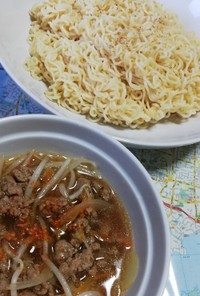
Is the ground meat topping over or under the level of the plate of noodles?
under

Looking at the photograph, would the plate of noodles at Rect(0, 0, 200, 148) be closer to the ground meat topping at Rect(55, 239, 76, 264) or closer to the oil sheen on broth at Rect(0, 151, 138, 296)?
the oil sheen on broth at Rect(0, 151, 138, 296)

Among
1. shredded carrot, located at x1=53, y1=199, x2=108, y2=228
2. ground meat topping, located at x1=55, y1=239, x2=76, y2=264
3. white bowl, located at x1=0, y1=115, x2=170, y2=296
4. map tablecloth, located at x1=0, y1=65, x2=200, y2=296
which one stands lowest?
map tablecloth, located at x1=0, y1=65, x2=200, y2=296

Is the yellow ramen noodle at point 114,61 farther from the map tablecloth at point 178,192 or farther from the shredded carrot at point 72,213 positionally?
the shredded carrot at point 72,213

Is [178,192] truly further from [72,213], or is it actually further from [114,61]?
[114,61]

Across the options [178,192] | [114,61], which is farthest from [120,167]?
[114,61]

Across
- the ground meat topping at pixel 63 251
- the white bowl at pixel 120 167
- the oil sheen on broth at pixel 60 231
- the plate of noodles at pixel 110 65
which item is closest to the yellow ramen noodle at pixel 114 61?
the plate of noodles at pixel 110 65

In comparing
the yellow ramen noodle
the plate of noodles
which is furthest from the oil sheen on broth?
the yellow ramen noodle
